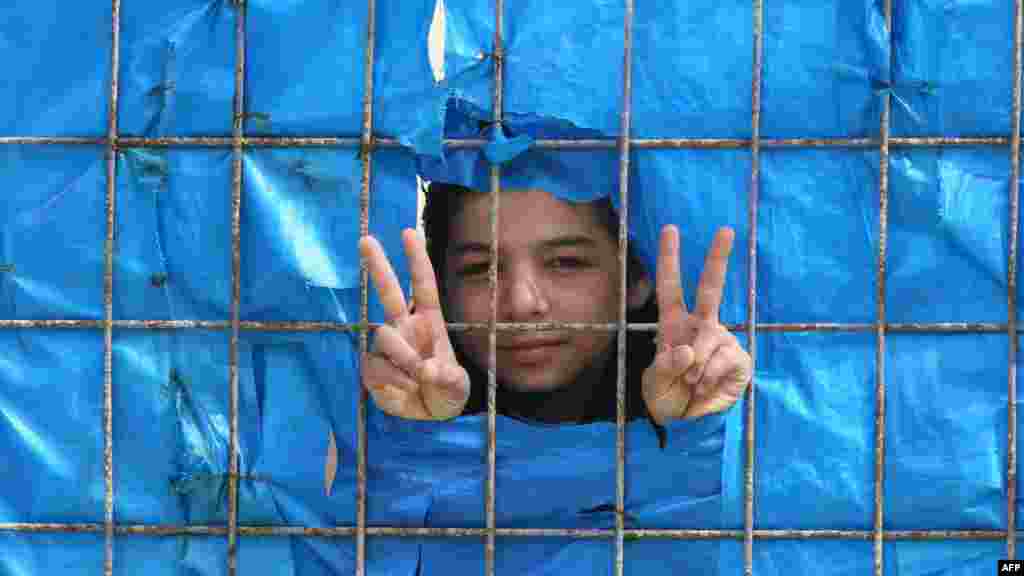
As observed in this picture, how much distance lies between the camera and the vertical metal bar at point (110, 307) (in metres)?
3.05

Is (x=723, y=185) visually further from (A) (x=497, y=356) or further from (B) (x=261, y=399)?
(B) (x=261, y=399)

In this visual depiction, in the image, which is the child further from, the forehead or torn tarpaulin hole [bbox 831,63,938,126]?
torn tarpaulin hole [bbox 831,63,938,126]

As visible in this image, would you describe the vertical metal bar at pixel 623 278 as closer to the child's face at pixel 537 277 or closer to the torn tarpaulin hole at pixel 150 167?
the child's face at pixel 537 277

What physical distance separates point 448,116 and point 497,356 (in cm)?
60

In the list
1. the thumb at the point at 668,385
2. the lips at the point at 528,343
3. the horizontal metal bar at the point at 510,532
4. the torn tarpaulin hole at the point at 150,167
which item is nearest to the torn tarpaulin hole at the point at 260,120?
the torn tarpaulin hole at the point at 150,167

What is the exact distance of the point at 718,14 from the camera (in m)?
3.00

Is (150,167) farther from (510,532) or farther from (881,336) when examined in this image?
(881,336)

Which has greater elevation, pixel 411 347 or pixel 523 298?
pixel 523 298

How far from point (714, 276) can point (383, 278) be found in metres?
0.64

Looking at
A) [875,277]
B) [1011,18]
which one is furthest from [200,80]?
[1011,18]

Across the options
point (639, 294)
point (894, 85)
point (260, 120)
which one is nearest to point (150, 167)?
point (260, 120)

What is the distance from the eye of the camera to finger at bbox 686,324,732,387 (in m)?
2.84


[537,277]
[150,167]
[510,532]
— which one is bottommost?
[510,532]

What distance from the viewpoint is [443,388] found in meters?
2.90
